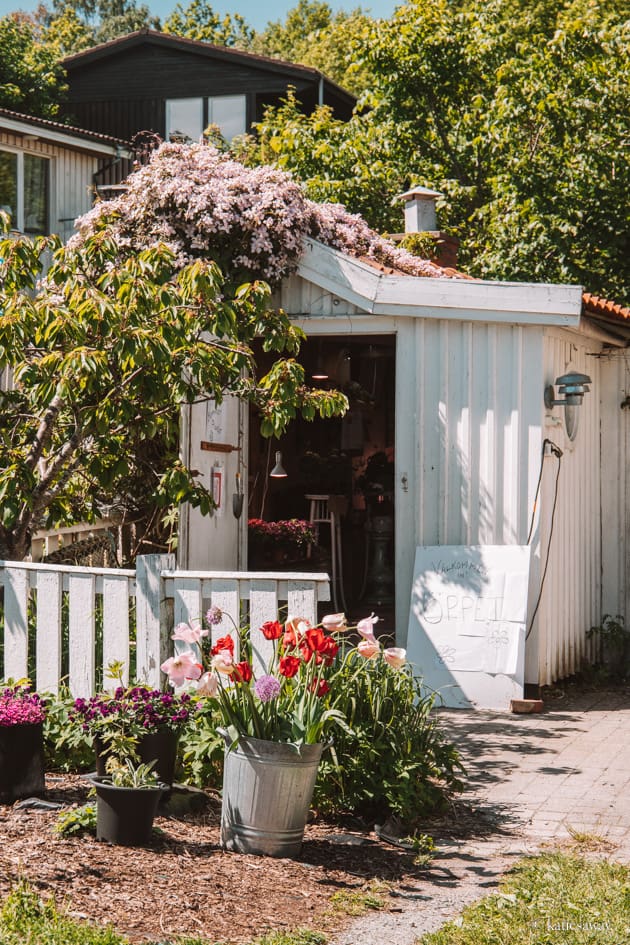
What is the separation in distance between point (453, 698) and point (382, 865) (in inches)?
146

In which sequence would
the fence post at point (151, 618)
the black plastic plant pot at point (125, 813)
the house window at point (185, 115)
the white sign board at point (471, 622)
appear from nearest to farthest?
1. the black plastic plant pot at point (125, 813)
2. the fence post at point (151, 618)
3. the white sign board at point (471, 622)
4. the house window at point (185, 115)

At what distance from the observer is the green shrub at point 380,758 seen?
5.42 m

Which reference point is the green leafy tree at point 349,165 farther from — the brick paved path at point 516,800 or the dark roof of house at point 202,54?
Result: the brick paved path at point 516,800

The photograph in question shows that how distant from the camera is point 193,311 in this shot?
7.54 metres

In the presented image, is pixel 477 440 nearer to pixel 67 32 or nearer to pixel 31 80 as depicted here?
pixel 31 80

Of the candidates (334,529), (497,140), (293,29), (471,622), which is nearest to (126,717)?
(471,622)

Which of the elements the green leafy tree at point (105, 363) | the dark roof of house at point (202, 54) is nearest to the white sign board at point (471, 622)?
the green leafy tree at point (105, 363)

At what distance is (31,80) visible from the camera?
27641 millimetres

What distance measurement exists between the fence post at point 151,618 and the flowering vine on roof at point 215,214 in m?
4.02

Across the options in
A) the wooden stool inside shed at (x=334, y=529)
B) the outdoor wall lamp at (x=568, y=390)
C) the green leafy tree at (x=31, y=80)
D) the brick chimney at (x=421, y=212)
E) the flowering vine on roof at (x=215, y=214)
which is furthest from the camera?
the green leafy tree at (x=31, y=80)

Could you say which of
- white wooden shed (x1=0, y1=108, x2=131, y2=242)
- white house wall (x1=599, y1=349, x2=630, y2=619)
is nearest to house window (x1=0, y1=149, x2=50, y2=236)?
white wooden shed (x1=0, y1=108, x2=131, y2=242)

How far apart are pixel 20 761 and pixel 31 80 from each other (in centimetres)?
2555

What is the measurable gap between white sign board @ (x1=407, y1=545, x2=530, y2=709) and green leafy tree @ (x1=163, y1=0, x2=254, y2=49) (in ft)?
107

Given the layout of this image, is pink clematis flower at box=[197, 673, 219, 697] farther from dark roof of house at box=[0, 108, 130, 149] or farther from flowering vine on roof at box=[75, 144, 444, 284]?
dark roof of house at box=[0, 108, 130, 149]
